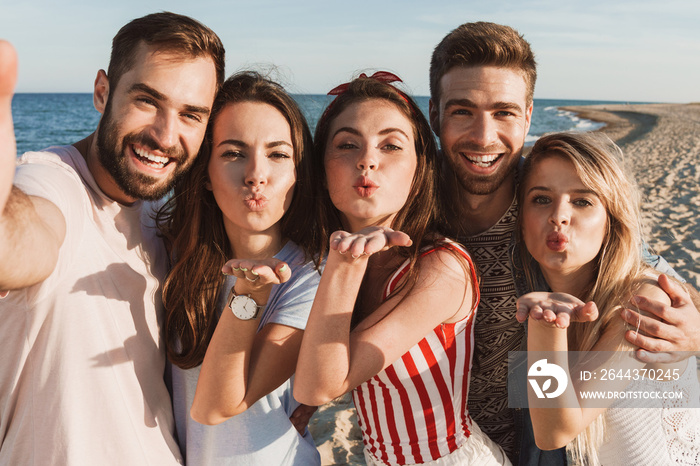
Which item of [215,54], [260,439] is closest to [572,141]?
[215,54]

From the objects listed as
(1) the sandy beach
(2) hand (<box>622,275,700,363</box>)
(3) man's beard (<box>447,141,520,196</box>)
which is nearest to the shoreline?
(1) the sandy beach

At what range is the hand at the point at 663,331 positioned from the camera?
101 inches

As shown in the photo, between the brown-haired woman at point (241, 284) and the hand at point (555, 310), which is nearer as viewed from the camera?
the hand at point (555, 310)

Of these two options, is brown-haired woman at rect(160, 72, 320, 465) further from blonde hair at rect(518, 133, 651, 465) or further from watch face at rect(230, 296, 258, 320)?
blonde hair at rect(518, 133, 651, 465)

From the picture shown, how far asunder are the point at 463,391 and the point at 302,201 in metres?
1.33

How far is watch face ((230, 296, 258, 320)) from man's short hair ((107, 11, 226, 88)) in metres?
1.41

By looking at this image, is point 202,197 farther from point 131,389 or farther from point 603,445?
point 603,445

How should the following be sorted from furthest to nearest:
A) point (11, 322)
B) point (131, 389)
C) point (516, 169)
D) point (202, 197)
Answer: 1. point (516, 169)
2. point (202, 197)
3. point (131, 389)
4. point (11, 322)

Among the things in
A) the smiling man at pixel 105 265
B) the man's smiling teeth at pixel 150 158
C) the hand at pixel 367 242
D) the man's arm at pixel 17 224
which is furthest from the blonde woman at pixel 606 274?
the man's arm at pixel 17 224

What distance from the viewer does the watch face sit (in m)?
2.17

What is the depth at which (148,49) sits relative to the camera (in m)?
2.68

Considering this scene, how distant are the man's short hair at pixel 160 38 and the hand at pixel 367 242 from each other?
1433mm

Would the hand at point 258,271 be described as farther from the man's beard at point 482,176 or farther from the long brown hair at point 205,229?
the man's beard at point 482,176

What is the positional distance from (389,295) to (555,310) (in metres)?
0.76
